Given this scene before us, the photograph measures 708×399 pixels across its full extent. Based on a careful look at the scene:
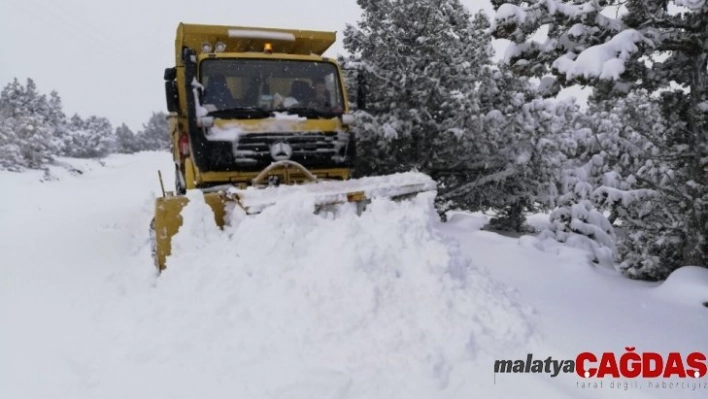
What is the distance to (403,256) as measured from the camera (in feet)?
13.2

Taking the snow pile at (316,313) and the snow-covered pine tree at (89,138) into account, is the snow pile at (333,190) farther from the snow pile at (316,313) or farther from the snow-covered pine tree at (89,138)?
the snow-covered pine tree at (89,138)

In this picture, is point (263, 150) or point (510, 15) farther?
point (263, 150)

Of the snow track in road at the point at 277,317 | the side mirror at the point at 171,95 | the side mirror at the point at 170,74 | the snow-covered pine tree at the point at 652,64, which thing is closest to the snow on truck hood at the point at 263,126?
the side mirror at the point at 171,95

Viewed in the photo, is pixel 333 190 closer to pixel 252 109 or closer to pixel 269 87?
pixel 252 109

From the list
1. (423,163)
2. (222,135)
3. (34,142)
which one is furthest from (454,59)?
(34,142)

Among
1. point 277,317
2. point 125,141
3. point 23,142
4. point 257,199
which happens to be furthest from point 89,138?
point 277,317

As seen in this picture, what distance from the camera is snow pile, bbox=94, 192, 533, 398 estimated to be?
285cm

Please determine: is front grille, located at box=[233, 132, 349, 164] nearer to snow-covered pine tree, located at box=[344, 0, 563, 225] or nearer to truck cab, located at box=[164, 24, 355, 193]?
truck cab, located at box=[164, 24, 355, 193]

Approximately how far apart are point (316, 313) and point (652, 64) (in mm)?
4607

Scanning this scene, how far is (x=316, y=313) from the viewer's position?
11.2 ft

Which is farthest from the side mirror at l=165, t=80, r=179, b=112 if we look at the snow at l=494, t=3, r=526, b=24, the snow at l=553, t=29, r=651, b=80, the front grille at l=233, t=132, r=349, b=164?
the snow at l=553, t=29, r=651, b=80

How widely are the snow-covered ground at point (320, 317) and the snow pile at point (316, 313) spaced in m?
0.01

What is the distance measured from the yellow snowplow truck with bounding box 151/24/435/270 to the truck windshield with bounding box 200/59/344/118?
0.04 feet

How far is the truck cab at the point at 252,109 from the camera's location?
6.11m
